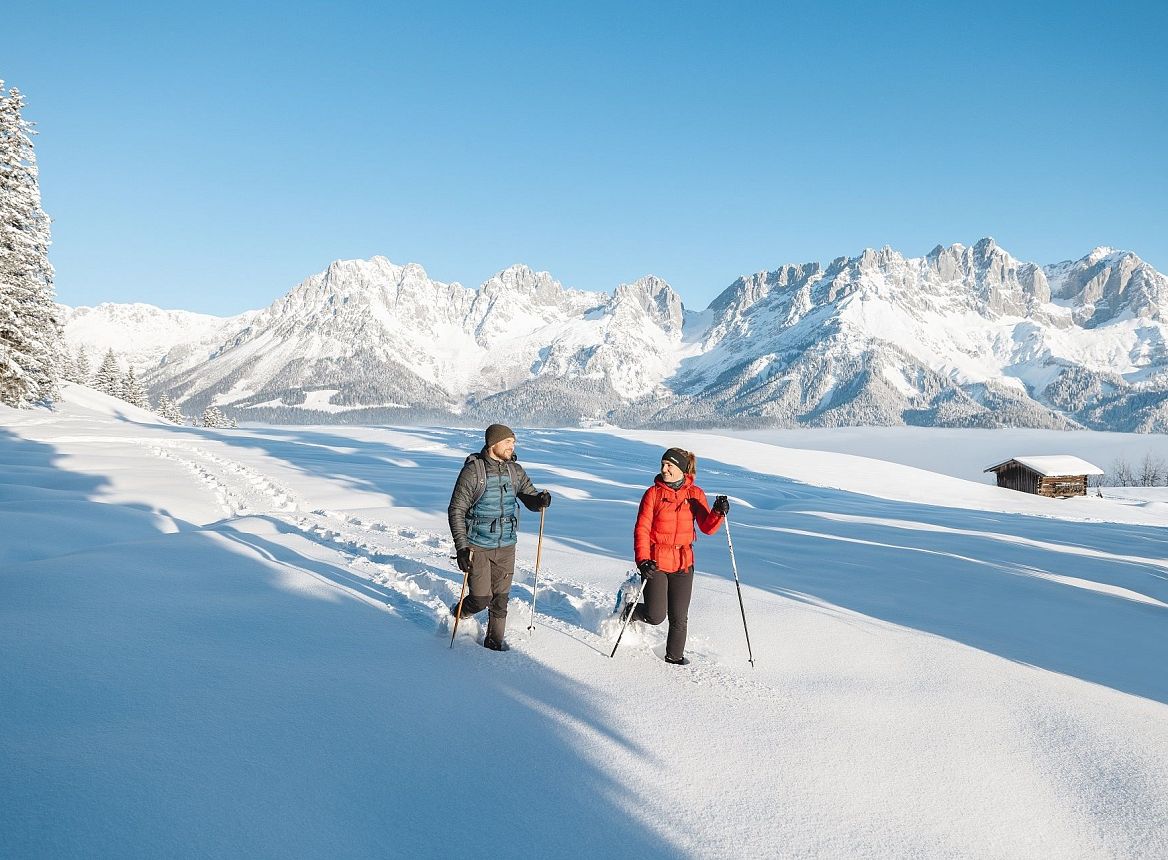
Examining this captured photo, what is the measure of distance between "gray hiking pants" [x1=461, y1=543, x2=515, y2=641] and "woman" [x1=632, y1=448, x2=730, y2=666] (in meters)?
1.28

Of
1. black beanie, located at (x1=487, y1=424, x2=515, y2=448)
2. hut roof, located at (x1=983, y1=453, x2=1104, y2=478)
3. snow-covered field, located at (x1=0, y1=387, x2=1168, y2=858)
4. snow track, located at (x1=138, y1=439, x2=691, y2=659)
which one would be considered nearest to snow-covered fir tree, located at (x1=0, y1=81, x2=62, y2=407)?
snow track, located at (x1=138, y1=439, x2=691, y2=659)

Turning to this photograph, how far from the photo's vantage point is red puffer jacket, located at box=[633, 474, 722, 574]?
5.90m

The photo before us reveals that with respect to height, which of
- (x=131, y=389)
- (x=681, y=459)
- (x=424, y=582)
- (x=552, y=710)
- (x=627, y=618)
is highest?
(x=681, y=459)

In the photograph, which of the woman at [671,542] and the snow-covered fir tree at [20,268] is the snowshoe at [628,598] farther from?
the snow-covered fir tree at [20,268]

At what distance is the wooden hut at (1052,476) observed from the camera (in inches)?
2098

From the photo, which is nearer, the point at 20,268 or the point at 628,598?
the point at 628,598

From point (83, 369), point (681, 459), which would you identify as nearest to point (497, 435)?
point (681, 459)

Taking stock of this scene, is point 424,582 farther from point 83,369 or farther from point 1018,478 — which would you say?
point 83,369

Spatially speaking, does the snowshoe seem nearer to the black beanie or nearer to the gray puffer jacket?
the gray puffer jacket

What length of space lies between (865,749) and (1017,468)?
63.6 meters

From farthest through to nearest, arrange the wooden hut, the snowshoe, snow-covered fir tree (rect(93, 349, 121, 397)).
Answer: snow-covered fir tree (rect(93, 349, 121, 397)) < the wooden hut < the snowshoe

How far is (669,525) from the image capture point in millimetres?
5883

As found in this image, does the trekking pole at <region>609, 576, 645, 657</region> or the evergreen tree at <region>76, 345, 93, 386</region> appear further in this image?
the evergreen tree at <region>76, 345, 93, 386</region>

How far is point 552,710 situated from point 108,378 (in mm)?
80759
